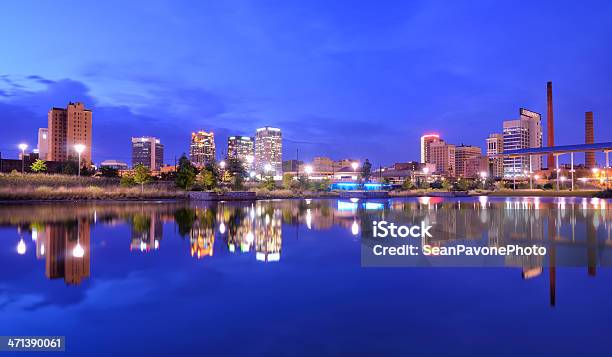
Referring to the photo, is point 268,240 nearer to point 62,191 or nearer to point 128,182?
point 62,191

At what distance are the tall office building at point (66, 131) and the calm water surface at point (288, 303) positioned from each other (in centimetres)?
16996

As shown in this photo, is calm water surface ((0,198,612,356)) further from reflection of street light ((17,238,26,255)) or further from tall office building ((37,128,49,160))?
tall office building ((37,128,49,160))

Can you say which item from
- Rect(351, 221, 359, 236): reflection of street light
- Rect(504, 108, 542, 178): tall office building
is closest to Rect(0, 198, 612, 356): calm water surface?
Rect(351, 221, 359, 236): reflection of street light

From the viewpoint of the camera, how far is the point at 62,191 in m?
34.9

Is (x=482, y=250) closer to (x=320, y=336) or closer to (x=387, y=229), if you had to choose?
(x=387, y=229)

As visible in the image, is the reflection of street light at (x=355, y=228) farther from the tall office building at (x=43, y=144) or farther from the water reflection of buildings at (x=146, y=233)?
the tall office building at (x=43, y=144)

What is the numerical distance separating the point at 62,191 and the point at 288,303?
114 ft

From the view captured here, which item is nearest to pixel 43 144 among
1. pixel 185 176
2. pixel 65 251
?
pixel 185 176

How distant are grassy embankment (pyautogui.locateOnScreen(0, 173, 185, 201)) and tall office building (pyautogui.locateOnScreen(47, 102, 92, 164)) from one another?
12918 centimetres

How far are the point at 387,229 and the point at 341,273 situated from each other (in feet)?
25.1

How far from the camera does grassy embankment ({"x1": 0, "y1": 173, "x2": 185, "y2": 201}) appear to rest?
32938 mm

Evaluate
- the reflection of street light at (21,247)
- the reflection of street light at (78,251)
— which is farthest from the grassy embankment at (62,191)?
the reflection of street light at (78,251)

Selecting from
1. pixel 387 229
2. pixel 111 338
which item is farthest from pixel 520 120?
pixel 111 338

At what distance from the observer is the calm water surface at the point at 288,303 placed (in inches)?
192
